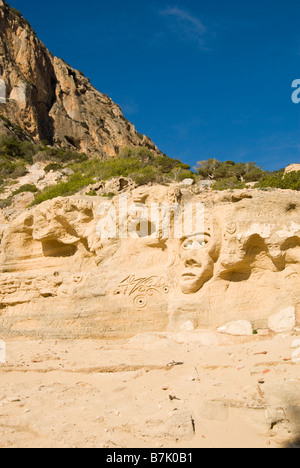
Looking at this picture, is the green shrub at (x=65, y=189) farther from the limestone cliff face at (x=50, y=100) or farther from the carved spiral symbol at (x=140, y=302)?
the limestone cliff face at (x=50, y=100)

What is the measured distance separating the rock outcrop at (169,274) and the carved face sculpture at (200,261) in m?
0.02

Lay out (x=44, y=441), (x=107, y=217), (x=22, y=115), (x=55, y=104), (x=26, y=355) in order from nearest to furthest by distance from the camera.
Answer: (x=44, y=441) → (x=26, y=355) → (x=107, y=217) → (x=22, y=115) → (x=55, y=104)

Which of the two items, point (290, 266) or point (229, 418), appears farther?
point (290, 266)

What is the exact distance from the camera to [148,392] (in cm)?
448

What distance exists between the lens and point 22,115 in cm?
4088

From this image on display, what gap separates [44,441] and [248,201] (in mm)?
5484

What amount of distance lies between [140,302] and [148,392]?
308 centimetres

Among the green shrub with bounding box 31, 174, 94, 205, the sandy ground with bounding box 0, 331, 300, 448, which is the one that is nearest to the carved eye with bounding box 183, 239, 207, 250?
the sandy ground with bounding box 0, 331, 300, 448

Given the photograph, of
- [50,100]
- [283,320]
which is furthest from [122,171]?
[50,100]

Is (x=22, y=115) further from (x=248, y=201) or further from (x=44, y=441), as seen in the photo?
(x=44, y=441)

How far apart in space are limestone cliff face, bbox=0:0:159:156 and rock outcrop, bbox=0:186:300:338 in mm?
36069

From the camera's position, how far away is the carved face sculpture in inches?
287

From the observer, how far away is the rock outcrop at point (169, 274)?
7.04m
